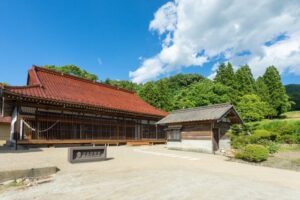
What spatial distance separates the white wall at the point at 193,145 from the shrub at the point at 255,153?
3.97m

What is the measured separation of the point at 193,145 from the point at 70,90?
41.2 feet

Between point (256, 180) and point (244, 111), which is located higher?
point (244, 111)

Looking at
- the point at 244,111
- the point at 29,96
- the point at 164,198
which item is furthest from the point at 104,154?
the point at 244,111

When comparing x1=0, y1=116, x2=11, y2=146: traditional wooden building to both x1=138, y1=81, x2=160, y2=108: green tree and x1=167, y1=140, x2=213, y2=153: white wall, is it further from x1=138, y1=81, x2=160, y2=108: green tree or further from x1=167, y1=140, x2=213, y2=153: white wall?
x1=167, y1=140, x2=213, y2=153: white wall

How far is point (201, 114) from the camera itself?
18281 mm

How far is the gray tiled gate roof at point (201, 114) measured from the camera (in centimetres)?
1669

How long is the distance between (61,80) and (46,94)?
18.0 feet

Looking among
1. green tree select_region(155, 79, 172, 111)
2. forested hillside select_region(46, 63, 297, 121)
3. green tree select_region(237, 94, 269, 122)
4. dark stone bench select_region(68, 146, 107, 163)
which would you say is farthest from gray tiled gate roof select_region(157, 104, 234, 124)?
green tree select_region(155, 79, 172, 111)

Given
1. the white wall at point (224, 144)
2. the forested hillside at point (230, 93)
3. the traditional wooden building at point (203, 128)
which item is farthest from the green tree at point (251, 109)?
the white wall at point (224, 144)

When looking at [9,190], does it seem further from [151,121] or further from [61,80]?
[151,121]

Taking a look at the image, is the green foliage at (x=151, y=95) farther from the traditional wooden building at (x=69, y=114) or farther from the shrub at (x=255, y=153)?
the shrub at (x=255, y=153)

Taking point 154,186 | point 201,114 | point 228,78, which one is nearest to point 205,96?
point 228,78

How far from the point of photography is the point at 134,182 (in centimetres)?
704

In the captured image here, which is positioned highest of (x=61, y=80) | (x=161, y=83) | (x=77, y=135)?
(x=161, y=83)
